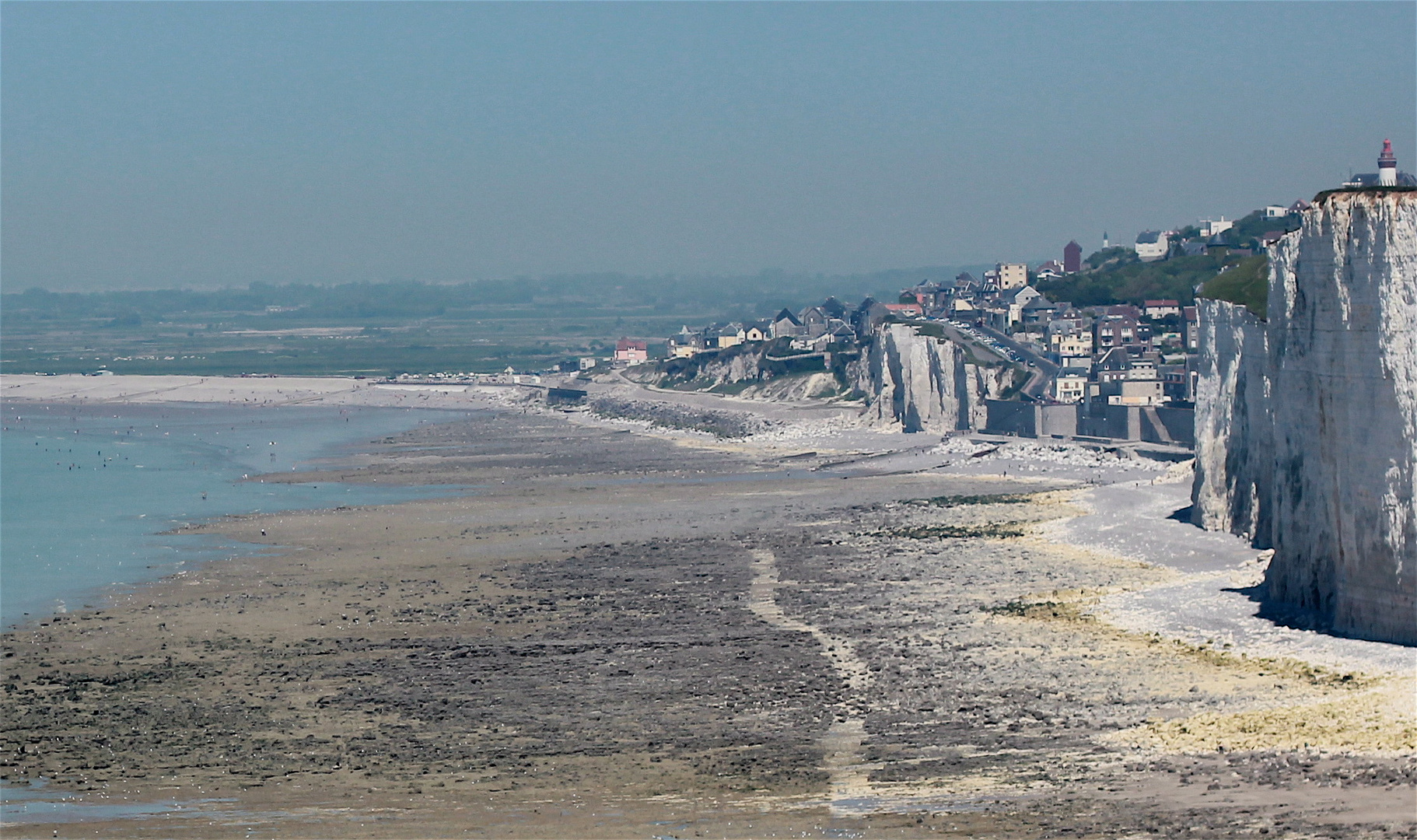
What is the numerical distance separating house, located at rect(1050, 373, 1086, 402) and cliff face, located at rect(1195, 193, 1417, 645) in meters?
42.8

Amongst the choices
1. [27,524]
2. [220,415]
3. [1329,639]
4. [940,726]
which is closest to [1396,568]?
[1329,639]

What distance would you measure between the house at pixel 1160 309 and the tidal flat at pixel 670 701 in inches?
1871

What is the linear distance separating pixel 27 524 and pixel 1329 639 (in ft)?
142

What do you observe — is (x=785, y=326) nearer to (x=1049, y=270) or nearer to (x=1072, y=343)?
(x=1049, y=270)

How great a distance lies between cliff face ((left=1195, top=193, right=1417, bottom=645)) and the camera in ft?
87.4

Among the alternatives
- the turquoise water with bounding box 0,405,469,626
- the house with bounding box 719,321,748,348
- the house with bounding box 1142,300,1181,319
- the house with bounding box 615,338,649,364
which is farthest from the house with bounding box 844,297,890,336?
the turquoise water with bounding box 0,405,469,626

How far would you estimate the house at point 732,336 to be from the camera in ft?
428

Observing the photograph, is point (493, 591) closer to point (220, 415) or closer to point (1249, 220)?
point (220, 415)

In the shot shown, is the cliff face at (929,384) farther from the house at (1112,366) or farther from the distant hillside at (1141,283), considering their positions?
the distant hillside at (1141,283)

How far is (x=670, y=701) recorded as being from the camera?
27.1 metres

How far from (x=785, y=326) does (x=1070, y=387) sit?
2493 inches

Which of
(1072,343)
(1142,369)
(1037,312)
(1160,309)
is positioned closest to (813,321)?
(1037,312)

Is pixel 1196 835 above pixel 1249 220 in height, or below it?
below

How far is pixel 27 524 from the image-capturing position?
2217 inches
